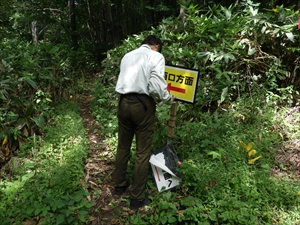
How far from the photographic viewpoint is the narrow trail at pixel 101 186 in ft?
9.32

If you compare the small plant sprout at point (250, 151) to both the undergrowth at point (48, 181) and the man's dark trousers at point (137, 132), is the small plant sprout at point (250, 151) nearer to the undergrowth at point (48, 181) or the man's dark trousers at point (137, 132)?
the man's dark trousers at point (137, 132)

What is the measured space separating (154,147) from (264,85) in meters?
2.65

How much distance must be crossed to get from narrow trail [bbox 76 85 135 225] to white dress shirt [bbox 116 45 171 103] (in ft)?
4.76

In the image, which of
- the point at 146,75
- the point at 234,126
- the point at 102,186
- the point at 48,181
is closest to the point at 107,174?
the point at 102,186

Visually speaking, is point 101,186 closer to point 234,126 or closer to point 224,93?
point 234,126

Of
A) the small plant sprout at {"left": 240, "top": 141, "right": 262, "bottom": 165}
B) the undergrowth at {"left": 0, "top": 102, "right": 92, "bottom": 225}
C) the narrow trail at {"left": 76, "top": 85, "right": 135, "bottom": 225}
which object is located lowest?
the narrow trail at {"left": 76, "top": 85, "right": 135, "bottom": 225}

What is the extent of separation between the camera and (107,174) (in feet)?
11.9

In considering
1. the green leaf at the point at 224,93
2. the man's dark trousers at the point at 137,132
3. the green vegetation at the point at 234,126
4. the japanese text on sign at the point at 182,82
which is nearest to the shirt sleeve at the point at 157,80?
the man's dark trousers at the point at 137,132

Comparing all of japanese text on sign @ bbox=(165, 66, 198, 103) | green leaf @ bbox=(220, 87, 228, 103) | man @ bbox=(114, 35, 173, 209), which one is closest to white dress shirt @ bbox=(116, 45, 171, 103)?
man @ bbox=(114, 35, 173, 209)

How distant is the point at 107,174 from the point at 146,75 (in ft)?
5.82

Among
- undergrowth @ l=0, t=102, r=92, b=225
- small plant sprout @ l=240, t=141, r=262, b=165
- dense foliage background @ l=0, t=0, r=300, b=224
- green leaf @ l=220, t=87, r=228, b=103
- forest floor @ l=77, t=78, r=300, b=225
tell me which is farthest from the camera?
green leaf @ l=220, t=87, r=228, b=103

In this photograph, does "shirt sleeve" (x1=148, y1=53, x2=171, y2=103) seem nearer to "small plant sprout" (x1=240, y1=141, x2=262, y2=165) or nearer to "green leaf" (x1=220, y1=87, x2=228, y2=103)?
"small plant sprout" (x1=240, y1=141, x2=262, y2=165)

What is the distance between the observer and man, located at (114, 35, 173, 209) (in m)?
2.69

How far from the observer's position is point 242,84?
4734 millimetres
